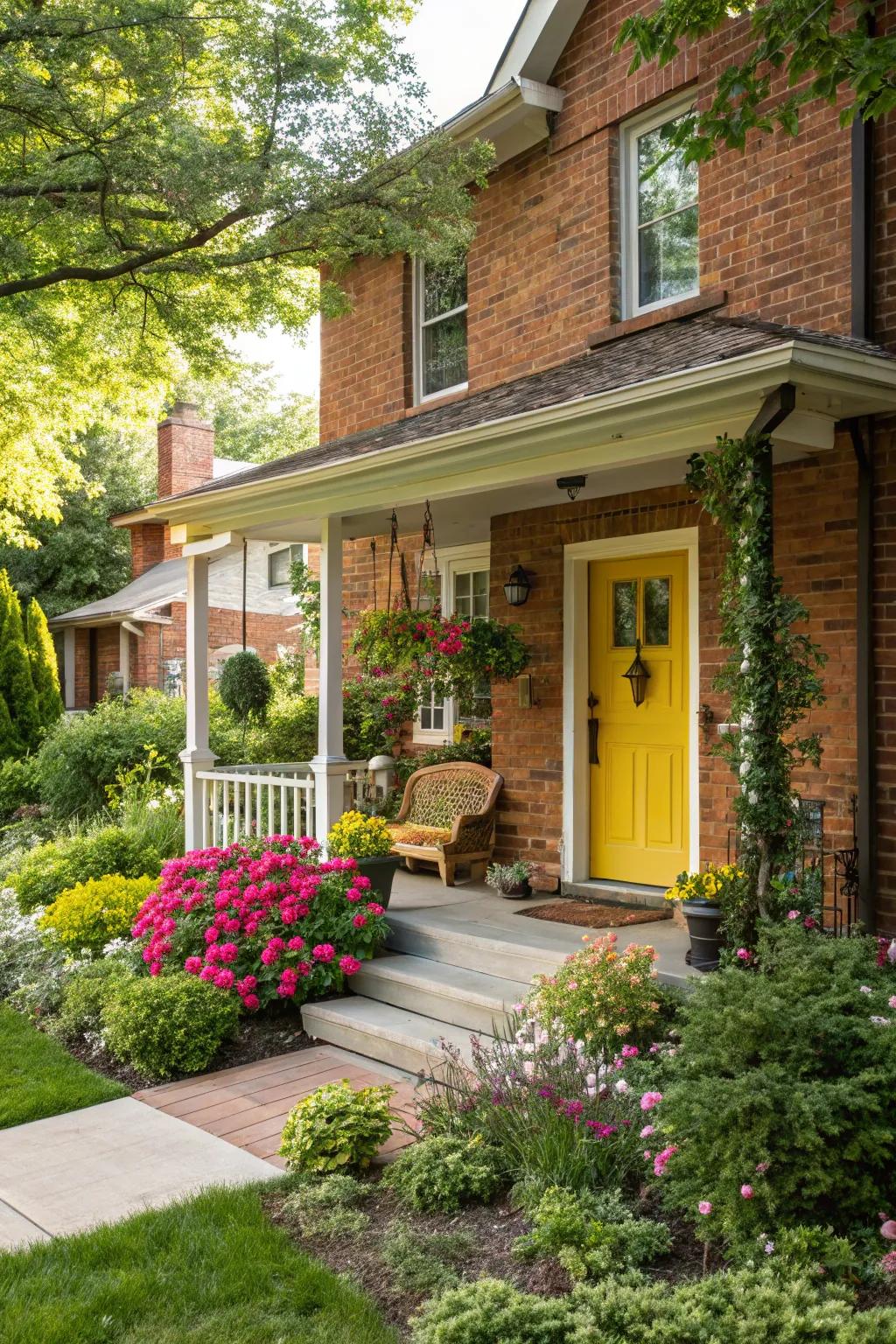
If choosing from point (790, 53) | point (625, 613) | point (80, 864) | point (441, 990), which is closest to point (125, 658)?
point (80, 864)

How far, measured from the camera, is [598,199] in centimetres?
815

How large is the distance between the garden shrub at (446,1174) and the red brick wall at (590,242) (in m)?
4.85

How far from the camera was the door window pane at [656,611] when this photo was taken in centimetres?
783

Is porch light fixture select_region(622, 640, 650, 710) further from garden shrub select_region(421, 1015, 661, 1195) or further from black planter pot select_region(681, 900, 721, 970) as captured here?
garden shrub select_region(421, 1015, 661, 1195)

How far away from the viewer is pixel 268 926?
6.74 meters

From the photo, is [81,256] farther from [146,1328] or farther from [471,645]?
[146,1328]

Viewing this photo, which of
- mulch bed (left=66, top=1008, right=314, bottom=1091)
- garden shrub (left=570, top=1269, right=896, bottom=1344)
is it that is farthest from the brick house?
garden shrub (left=570, top=1269, right=896, bottom=1344)

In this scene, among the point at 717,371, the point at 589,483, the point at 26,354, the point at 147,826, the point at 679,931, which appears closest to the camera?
the point at 717,371

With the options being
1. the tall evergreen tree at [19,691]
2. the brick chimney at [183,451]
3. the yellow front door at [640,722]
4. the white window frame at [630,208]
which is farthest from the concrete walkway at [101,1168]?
the brick chimney at [183,451]

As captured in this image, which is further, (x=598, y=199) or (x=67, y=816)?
(x=67, y=816)

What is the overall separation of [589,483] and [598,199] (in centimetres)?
227

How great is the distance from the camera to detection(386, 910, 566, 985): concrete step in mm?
6344

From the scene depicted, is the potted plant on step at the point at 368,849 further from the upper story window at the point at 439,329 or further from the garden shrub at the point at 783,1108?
the upper story window at the point at 439,329

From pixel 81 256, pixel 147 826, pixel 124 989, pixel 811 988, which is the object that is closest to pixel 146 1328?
pixel 811 988
